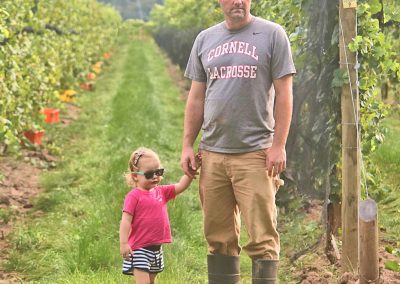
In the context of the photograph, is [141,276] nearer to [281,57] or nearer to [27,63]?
[281,57]

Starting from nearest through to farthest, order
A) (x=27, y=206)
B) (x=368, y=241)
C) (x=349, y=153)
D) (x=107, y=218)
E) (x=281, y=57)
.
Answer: (x=368, y=241) < (x=281, y=57) < (x=349, y=153) < (x=107, y=218) < (x=27, y=206)

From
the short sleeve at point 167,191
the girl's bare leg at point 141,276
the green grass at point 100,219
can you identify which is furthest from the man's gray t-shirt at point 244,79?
the green grass at point 100,219

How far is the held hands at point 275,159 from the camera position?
336cm

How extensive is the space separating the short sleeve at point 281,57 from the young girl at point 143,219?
2.44ft

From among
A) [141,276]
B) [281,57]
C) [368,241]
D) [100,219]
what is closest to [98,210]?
[100,219]

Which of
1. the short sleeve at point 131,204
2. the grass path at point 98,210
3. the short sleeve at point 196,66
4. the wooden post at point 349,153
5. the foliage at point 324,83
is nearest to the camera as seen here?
the short sleeve at point 131,204

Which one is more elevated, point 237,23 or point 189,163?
point 237,23

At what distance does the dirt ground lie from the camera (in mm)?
4316

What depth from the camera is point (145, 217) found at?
3.52 metres

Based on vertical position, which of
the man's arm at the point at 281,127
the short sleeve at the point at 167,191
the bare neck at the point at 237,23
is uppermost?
Result: the bare neck at the point at 237,23

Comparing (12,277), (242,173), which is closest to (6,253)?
(12,277)

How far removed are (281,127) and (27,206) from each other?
12.8 feet

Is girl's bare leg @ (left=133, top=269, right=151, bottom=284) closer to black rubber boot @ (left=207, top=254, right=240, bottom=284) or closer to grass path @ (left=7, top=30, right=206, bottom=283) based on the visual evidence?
black rubber boot @ (left=207, top=254, right=240, bottom=284)

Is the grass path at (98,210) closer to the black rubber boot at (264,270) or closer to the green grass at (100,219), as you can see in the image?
the green grass at (100,219)
